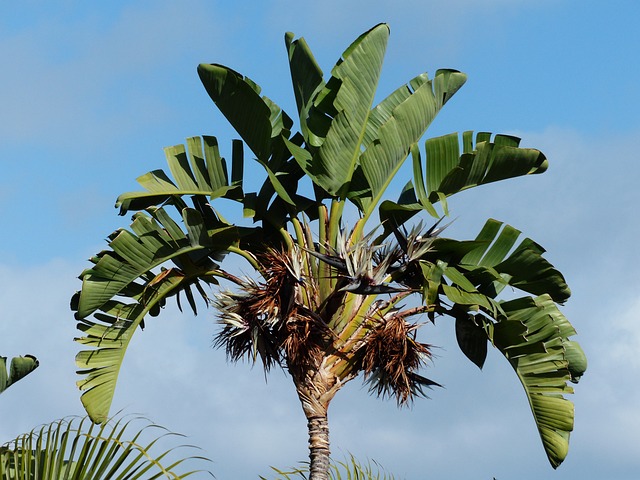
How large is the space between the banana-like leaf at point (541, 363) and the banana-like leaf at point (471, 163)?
4.55 feet

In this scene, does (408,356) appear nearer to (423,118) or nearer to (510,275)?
(510,275)

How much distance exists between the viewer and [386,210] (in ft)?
37.2

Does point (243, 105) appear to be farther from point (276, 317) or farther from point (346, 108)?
point (276, 317)

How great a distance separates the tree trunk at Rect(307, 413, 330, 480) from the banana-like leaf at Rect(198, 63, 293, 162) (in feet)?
10.1

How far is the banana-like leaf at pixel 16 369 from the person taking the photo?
9812 millimetres

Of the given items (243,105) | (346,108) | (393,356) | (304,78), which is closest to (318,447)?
(393,356)

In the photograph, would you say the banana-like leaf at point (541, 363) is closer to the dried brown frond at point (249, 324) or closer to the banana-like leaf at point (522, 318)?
the banana-like leaf at point (522, 318)

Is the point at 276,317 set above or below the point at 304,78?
below

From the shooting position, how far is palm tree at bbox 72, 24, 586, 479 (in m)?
11.0

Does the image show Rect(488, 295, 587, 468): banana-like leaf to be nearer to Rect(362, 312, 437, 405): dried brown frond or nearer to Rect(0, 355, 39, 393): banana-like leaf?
Rect(362, 312, 437, 405): dried brown frond

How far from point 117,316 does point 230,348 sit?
1332mm

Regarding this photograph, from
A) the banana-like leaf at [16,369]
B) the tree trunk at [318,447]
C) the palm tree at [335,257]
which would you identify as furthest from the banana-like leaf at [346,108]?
the banana-like leaf at [16,369]

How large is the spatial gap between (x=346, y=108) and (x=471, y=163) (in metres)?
1.54

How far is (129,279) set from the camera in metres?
11.3
